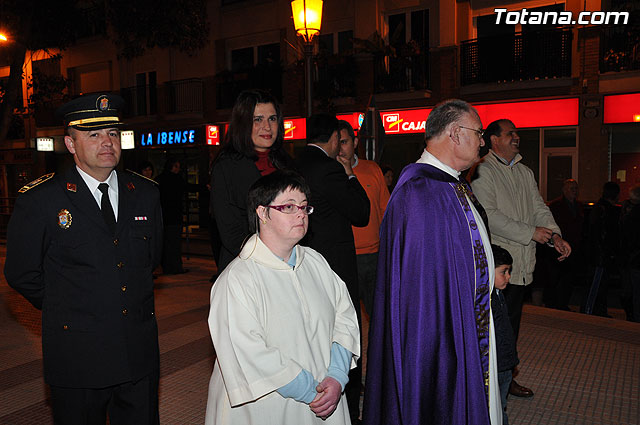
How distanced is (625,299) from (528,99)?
828cm

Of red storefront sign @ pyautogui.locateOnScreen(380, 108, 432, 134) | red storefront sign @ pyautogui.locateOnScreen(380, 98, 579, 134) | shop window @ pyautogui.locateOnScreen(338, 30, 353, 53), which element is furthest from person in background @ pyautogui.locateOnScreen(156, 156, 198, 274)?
shop window @ pyautogui.locateOnScreen(338, 30, 353, 53)

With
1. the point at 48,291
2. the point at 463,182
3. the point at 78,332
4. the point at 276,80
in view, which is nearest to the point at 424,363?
the point at 463,182

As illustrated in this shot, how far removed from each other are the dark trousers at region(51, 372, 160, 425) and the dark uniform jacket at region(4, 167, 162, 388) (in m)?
0.08

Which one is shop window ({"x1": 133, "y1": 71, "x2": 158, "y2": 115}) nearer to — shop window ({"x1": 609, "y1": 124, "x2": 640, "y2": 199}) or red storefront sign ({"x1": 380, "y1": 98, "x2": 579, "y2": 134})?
red storefront sign ({"x1": 380, "y1": 98, "x2": 579, "y2": 134})

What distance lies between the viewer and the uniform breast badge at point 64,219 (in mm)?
2619

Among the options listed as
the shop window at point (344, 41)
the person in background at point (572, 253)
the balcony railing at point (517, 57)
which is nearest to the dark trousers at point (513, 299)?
the person in background at point (572, 253)

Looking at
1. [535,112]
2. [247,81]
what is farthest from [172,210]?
[247,81]

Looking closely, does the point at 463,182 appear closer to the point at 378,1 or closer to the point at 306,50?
the point at 306,50

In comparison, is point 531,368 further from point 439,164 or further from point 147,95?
point 147,95

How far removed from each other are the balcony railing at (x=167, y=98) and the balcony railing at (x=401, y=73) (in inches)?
300

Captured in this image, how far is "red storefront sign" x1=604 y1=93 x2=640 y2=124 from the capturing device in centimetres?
1303

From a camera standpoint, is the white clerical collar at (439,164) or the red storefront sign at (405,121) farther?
the red storefront sign at (405,121)

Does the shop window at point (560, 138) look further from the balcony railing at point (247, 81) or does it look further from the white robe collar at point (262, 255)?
the white robe collar at point (262, 255)

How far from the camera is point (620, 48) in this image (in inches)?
529
